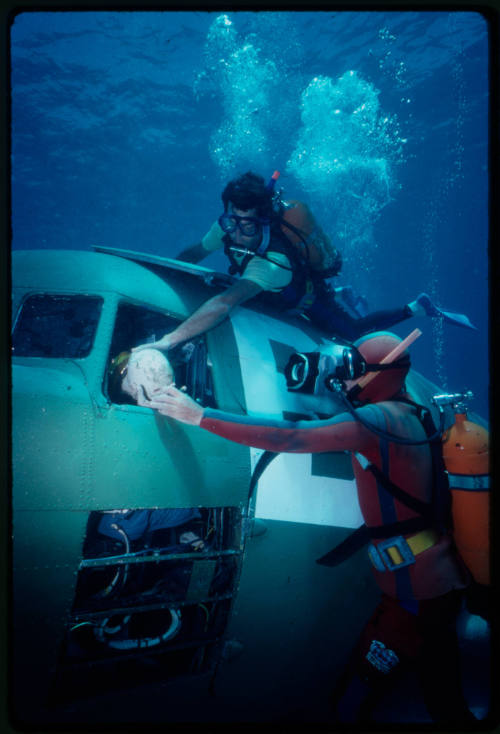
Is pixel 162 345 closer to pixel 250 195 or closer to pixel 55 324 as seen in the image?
pixel 55 324

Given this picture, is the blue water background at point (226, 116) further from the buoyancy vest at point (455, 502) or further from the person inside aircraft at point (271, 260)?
the buoyancy vest at point (455, 502)

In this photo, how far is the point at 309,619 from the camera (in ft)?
9.80

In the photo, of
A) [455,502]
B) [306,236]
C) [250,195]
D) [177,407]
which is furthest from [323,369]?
[306,236]

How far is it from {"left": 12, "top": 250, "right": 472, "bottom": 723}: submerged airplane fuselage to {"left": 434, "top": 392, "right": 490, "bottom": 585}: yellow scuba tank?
2.80 ft

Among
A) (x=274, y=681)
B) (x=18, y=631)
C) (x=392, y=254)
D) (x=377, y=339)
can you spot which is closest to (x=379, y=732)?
(x=274, y=681)

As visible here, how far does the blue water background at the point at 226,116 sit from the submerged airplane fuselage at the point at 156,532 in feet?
27.1

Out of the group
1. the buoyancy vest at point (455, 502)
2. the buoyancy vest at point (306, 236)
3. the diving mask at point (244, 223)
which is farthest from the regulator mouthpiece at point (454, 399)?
the diving mask at point (244, 223)

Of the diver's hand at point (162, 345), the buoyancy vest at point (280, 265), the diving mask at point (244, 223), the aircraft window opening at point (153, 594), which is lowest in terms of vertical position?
the aircraft window opening at point (153, 594)

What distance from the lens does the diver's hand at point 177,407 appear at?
8.22ft

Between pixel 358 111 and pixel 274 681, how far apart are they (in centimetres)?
2730

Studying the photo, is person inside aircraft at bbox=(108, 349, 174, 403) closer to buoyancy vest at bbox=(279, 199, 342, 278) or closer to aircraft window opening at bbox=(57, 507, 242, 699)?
aircraft window opening at bbox=(57, 507, 242, 699)

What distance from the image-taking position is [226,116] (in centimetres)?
2283

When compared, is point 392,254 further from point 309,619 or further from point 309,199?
point 309,619

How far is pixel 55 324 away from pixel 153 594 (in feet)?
6.93
